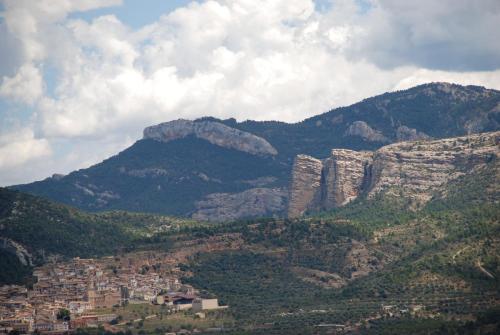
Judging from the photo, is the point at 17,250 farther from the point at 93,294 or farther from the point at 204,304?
the point at 204,304

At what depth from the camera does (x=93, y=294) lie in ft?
554

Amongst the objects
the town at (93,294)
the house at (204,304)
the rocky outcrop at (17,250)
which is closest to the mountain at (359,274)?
the house at (204,304)

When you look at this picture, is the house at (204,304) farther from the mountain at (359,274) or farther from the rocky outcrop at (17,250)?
the rocky outcrop at (17,250)

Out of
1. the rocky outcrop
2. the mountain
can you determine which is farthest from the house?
the rocky outcrop

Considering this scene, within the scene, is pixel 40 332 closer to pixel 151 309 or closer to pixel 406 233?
pixel 151 309

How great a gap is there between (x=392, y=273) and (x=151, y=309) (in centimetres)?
2822

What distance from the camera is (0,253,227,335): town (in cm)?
15788

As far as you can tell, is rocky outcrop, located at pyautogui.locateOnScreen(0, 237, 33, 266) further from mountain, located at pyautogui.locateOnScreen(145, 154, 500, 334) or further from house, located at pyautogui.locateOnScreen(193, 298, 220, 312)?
house, located at pyautogui.locateOnScreen(193, 298, 220, 312)

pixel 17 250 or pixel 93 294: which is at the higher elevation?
pixel 17 250

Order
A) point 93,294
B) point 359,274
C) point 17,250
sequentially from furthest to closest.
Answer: point 17,250 < point 359,274 < point 93,294

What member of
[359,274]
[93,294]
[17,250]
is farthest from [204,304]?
[17,250]

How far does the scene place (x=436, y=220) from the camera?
19500 cm

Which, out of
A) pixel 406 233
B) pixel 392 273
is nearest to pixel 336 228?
pixel 406 233

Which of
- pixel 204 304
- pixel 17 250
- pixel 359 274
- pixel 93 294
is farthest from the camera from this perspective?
pixel 17 250
